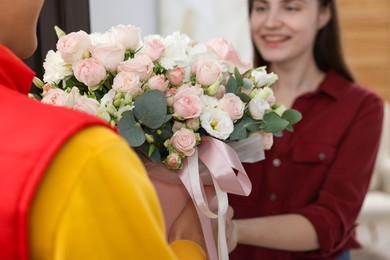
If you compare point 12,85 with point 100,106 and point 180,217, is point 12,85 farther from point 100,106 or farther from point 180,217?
point 180,217

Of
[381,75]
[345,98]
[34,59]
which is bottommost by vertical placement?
[381,75]

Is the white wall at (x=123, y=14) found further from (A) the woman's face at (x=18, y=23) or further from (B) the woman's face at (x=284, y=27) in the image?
(A) the woman's face at (x=18, y=23)

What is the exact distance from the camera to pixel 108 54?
1160 mm

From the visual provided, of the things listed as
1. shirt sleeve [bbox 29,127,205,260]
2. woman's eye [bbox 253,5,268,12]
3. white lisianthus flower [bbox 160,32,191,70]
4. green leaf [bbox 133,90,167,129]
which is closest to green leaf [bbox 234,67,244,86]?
white lisianthus flower [bbox 160,32,191,70]

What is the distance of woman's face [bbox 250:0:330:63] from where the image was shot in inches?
85.9

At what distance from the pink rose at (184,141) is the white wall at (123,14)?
2.40 feet

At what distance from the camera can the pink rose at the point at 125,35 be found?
1191 mm

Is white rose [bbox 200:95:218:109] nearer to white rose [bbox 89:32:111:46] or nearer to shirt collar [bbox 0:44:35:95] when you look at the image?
white rose [bbox 89:32:111:46]

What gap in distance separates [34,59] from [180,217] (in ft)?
1.79

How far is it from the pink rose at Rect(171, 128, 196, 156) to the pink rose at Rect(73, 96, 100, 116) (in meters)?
0.15

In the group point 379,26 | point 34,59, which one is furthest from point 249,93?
point 379,26

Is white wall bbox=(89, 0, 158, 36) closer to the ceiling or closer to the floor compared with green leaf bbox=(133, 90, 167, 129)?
closer to the floor

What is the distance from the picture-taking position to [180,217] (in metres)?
1.23

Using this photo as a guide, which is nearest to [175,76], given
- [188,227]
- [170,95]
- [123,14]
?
[170,95]
